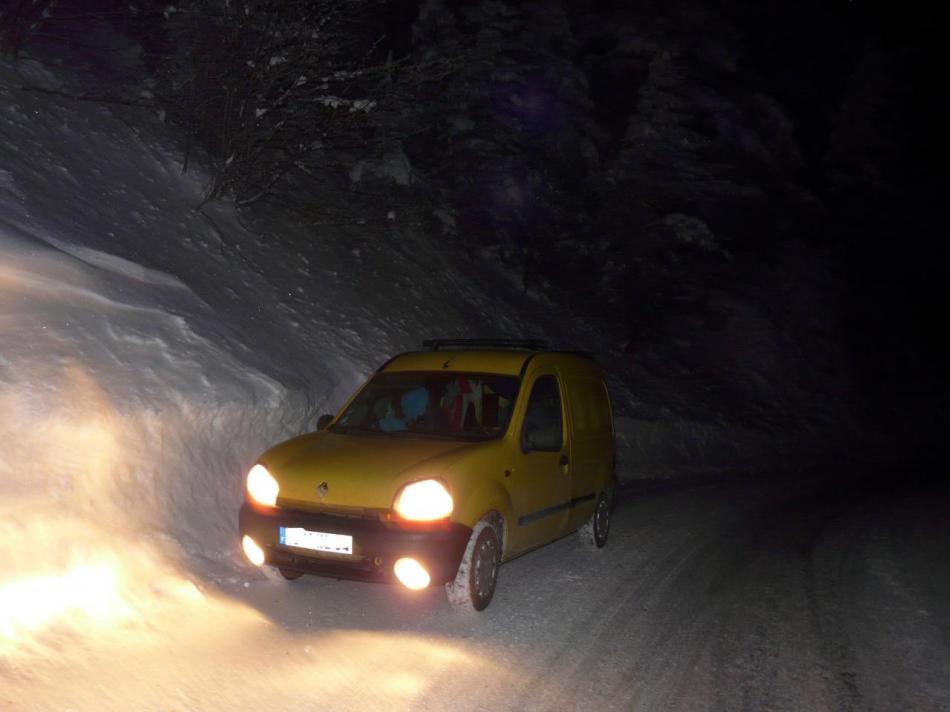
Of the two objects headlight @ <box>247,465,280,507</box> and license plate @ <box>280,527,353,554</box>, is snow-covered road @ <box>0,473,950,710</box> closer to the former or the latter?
license plate @ <box>280,527,353,554</box>

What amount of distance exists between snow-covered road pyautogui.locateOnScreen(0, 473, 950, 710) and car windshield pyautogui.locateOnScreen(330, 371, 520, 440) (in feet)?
4.22

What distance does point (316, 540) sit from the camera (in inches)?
211

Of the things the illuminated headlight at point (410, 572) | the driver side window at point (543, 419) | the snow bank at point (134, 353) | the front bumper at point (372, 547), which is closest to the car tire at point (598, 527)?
the driver side window at point (543, 419)

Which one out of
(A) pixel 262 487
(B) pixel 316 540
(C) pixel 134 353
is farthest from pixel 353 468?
(C) pixel 134 353

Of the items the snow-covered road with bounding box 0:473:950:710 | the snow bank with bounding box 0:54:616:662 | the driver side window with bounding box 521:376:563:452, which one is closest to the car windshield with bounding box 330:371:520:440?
the driver side window with bounding box 521:376:563:452

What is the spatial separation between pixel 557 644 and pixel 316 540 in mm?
1745

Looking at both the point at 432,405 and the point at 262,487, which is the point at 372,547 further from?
the point at 432,405

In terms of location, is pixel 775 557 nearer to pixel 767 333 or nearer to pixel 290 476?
pixel 290 476

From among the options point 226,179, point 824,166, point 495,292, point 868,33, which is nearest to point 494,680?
point 226,179

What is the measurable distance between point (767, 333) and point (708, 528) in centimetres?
1973

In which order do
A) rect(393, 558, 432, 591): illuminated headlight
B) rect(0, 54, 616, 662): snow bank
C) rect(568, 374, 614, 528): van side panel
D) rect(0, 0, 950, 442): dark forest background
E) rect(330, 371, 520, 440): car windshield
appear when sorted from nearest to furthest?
rect(393, 558, 432, 591): illuminated headlight → rect(0, 54, 616, 662): snow bank → rect(330, 371, 520, 440): car windshield → rect(568, 374, 614, 528): van side panel → rect(0, 0, 950, 442): dark forest background

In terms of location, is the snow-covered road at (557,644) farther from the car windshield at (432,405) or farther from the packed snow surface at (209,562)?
the car windshield at (432,405)

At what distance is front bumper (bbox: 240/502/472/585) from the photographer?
5.18 meters

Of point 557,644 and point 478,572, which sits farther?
point 478,572
